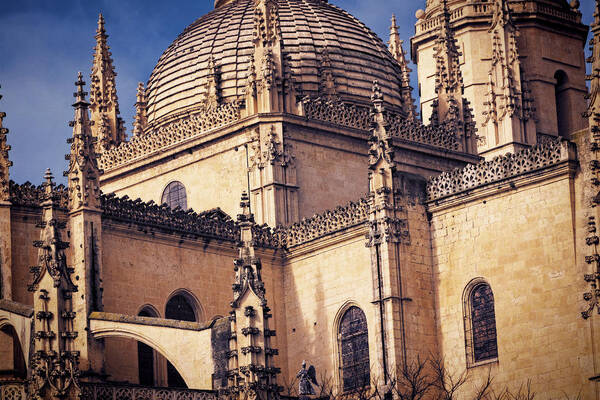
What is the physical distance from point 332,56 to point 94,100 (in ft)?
30.0

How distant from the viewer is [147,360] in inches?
1805

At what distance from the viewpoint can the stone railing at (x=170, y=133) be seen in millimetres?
52281

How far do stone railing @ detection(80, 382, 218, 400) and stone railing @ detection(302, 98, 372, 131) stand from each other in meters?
13.3

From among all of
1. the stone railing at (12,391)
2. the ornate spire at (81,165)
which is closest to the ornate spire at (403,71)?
the ornate spire at (81,165)

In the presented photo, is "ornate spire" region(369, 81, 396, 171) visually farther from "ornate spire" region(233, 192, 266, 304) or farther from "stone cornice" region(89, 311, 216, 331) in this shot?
"stone cornice" region(89, 311, 216, 331)

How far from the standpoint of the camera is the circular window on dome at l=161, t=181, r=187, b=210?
5325cm

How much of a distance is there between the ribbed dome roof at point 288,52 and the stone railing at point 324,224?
7.57m

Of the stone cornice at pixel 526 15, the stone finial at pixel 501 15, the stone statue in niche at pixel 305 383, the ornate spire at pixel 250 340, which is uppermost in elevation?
the stone cornice at pixel 526 15

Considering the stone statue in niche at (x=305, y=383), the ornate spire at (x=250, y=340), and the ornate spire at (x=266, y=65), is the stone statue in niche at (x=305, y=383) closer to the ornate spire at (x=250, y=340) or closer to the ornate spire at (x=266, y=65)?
the ornate spire at (x=250, y=340)

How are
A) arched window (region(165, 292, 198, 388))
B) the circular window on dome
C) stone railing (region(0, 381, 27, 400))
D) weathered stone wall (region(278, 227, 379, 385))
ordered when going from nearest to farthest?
stone railing (region(0, 381, 27, 400))
weathered stone wall (region(278, 227, 379, 385))
arched window (region(165, 292, 198, 388))
the circular window on dome

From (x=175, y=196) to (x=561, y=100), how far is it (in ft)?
67.8

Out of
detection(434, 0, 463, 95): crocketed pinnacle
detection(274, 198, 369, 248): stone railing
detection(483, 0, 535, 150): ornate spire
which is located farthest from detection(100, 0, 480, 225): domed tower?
detection(483, 0, 535, 150): ornate spire

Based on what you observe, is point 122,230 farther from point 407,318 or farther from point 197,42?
point 197,42

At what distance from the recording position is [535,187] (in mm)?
41531
